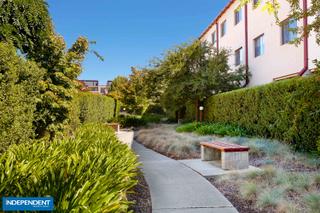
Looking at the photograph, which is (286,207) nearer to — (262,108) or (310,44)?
(262,108)

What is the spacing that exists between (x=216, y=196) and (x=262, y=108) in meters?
6.63

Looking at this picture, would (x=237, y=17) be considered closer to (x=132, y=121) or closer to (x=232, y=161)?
(x=132, y=121)

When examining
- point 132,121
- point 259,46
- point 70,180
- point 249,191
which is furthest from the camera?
point 132,121

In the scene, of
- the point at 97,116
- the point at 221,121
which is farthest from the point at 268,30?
the point at 97,116

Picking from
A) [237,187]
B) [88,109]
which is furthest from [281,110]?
[88,109]

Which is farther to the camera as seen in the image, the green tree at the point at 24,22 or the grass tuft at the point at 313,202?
the green tree at the point at 24,22

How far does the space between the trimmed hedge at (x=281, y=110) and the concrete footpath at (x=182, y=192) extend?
9.90 feet

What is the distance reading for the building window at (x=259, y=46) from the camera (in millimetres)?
15195

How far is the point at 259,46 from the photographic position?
15.6 metres

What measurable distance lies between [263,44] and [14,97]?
41.5 feet

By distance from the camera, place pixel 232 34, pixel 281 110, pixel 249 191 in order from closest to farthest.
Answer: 1. pixel 249 191
2. pixel 281 110
3. pixel 232 34

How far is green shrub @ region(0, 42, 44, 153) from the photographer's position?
18.0 feet
